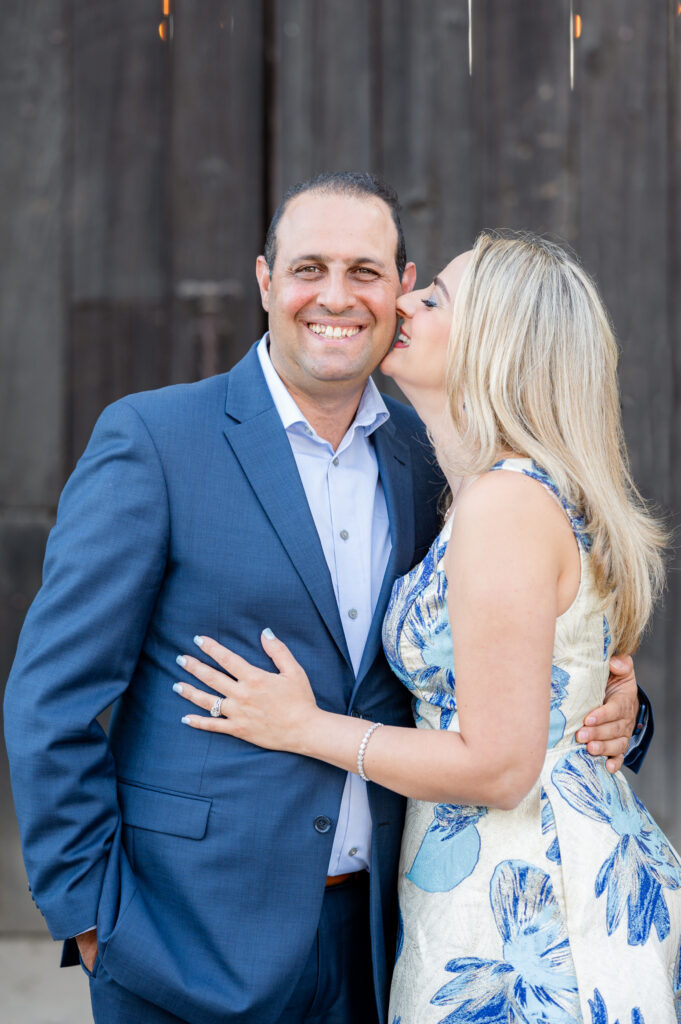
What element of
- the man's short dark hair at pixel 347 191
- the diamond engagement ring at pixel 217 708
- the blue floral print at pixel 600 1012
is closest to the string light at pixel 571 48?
the man's short dark hair at pixel 347 191

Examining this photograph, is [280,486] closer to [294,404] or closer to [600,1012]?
[294,404]

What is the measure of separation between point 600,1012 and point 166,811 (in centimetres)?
77

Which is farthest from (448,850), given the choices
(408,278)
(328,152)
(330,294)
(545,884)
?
(328,152)

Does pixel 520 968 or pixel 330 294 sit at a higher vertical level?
pixel 330 294

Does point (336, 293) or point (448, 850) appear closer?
point (448, 850)

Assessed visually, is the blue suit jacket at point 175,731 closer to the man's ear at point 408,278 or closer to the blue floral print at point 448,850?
the blue floral print at point 448,850

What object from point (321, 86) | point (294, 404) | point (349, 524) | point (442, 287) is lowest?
point (349, 524)

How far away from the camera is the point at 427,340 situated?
1.83m

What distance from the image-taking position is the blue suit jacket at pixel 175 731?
63.3 inches

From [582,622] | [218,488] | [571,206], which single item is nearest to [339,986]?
[582,622]

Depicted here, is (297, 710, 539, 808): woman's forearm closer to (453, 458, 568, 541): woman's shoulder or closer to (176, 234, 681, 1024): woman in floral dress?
(176, 234, 681, 1024): woman in floral dress

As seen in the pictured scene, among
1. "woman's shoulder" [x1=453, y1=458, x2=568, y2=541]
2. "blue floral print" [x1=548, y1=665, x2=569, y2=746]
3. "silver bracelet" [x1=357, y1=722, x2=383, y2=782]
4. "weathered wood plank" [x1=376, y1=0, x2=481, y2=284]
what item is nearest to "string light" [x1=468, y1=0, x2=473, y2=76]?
"weathered wood plank" [x1=376, y1=0, x2=481, y2=284]

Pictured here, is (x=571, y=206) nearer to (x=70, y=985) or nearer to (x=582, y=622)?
(x=582, y=622)

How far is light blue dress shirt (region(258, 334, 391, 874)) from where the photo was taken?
5.87 ft
